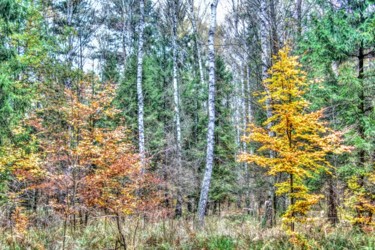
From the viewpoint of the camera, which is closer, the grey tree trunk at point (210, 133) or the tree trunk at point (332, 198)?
the tree trunk at point (332, 198)

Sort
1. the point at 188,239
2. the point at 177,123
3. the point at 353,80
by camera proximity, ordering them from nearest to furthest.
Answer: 1. the point at 188,239
2. the point at 353,80
3. the point at 177,123

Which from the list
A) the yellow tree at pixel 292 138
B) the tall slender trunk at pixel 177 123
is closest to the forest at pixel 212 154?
the yellow tree at pixel 292 138

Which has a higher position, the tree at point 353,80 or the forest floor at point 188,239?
the tree at point 353,80

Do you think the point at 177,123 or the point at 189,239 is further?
the point at 177,123

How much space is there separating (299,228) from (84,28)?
1429 cm

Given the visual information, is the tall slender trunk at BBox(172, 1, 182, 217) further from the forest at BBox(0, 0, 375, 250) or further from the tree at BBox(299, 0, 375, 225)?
the tree at BBox(299, 0, 375, 225)

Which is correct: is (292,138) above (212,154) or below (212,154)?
above

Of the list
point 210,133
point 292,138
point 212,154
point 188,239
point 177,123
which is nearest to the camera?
point 292,138

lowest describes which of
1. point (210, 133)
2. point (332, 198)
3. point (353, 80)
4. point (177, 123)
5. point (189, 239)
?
point (189, 239)

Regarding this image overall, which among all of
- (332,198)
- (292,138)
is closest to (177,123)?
(332,198)

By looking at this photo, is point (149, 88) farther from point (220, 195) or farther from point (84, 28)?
point (220, 195)

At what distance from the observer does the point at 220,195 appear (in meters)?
14.2

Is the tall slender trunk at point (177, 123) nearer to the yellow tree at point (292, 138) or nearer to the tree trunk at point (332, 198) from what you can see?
the tree trunk at point (332, 198)

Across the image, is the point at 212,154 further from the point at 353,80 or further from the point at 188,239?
the point at 353,80
